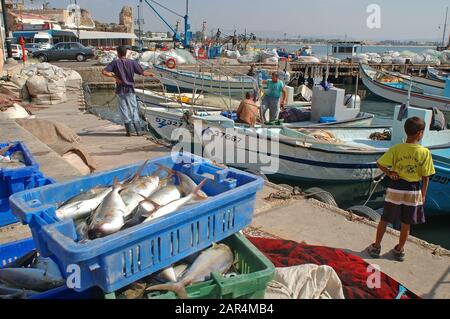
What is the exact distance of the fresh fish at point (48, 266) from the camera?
2453mm

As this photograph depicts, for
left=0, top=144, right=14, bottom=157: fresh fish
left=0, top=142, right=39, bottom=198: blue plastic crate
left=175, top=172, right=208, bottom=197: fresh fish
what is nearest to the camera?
left=175, top=172, right=208, bottom=197: fresh fish

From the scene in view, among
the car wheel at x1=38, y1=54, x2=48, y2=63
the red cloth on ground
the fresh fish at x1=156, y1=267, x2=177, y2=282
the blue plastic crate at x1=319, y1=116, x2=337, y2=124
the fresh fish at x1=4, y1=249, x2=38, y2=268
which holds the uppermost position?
the car wheel at x1=38, y1=54, x2=48, y2=63

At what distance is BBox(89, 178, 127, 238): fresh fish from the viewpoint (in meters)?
2.28

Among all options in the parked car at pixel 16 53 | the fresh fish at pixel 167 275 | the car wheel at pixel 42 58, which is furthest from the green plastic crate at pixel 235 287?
the car wheel at pixel 42 58

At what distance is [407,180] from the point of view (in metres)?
3.92

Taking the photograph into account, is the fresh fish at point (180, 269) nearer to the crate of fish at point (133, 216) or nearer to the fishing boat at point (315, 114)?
the crate of fish at point (133, 216)

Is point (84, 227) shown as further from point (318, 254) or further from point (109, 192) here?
point (318, 254)

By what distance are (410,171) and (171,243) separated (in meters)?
2.71

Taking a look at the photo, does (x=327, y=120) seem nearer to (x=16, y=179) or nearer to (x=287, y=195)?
(x=287, y=195)

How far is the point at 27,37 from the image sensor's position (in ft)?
152

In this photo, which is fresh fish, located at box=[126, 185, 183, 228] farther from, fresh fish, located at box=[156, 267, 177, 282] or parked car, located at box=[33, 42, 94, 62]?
parked car, located at box=[33, 42, 94, 62]

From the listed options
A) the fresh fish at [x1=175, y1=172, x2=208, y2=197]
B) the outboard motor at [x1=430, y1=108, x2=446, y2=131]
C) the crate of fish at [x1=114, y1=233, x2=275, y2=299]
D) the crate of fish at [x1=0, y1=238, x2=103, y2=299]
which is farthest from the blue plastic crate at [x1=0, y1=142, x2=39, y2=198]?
the outboard motor at [x1=430, y1=108, x2=446, y2=131]

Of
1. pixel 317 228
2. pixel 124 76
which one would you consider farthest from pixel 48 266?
pixel 124 76

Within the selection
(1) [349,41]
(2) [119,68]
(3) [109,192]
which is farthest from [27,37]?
(3) [109,192]
